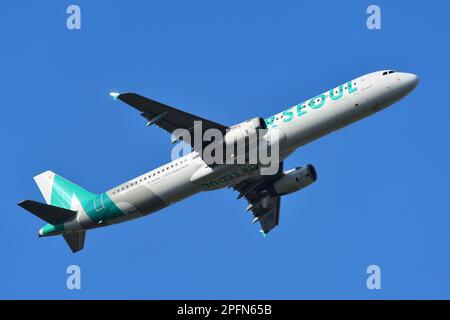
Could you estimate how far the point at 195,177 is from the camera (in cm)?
6084

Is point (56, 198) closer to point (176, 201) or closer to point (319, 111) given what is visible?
point (176, 201)

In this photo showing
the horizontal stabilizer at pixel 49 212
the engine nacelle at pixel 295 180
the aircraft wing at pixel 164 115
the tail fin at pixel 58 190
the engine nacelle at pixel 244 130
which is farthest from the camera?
the tail fin at pixel 58 190

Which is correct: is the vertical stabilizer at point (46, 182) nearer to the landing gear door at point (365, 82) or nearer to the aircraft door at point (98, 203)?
the aircraft door at point (98, 203)

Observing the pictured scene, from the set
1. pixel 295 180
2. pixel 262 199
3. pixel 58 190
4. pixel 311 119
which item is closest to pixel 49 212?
pixel 58 190

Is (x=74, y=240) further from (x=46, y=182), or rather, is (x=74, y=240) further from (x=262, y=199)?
(x=262, y=199)

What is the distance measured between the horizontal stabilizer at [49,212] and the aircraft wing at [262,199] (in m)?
13.7

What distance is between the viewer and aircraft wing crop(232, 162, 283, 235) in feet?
226

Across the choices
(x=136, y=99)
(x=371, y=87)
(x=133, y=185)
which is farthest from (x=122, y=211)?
(x=371, y=87)

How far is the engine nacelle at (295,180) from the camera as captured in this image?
66.6 metres

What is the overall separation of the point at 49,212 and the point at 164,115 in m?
13.1

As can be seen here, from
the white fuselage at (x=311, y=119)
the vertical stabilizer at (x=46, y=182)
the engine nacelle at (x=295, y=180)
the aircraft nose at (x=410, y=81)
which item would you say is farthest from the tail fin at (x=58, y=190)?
the aircraft nose at (x=410, y=81)

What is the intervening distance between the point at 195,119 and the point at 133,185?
304 inches

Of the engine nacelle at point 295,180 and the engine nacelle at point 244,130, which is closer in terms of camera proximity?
the engine nacelle at point 244,130

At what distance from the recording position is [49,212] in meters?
64.9
